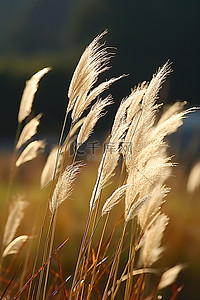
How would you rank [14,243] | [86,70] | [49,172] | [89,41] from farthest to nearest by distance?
[89,41] < [49,172] < [14,243] < [86,70]

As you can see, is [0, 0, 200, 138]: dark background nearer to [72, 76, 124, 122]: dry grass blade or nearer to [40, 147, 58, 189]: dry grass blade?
[40, 147, 58, 189]: dry grass blade

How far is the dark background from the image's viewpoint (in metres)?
9.41

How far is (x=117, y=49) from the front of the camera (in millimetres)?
10812

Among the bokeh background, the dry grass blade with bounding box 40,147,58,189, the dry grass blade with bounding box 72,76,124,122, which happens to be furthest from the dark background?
the dry grass blade with bounding box 72,76,124,122

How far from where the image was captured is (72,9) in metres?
10.6

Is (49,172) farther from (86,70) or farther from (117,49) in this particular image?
(117,49)

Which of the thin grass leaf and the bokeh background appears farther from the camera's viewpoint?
the bokeh background

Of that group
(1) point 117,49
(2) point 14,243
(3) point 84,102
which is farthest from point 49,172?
(1) point 117,49

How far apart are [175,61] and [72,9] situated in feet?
7.17

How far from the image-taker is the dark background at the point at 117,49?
9.41 meters

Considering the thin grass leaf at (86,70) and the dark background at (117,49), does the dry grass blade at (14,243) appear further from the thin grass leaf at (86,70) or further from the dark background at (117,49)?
the dark background at (117,49)

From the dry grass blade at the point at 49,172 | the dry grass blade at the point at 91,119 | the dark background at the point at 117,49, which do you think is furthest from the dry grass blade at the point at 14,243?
the dark background at the point at 117,49

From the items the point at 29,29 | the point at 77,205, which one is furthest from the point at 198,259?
the point at 29,29

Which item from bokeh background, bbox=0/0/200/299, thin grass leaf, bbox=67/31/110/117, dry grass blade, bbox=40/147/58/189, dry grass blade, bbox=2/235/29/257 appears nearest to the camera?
thin grass leaf, bbox=67/31/110/117
